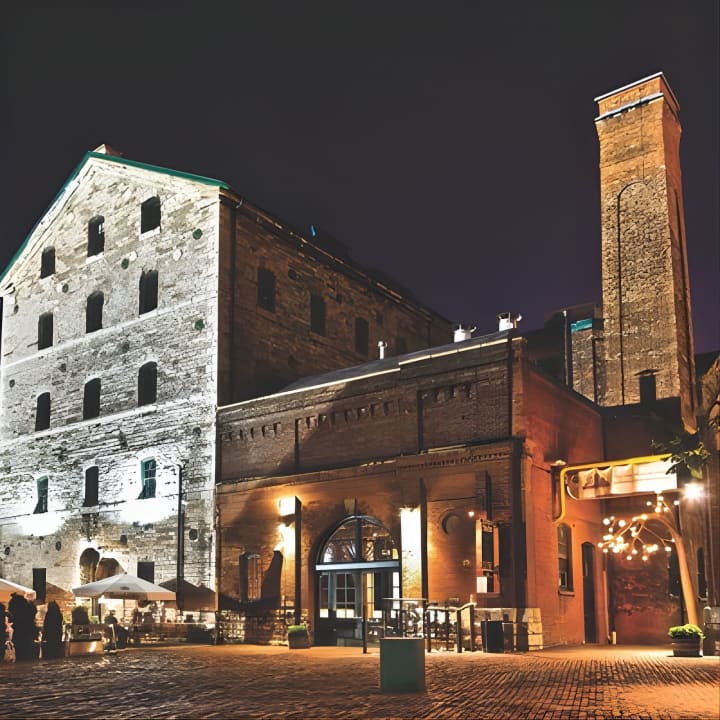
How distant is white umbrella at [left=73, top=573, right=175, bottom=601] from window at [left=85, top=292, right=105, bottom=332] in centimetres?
1021

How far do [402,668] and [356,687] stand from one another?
44.7 inches

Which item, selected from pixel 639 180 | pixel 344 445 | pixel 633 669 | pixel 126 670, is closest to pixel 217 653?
pixel 126 670

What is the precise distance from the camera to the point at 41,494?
31312 mm

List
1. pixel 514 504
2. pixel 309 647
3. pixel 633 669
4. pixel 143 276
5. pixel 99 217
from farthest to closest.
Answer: pixel 99 217 → pixel 143 276 → pixel 309 647 → pixel 514 504 → pixel 633 669

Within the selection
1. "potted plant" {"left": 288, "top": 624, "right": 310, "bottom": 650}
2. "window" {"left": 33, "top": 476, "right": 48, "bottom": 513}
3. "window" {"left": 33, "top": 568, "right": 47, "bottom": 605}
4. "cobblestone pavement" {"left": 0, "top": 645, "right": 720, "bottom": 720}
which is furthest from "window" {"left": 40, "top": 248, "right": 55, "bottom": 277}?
"cobblestone pavement" {"left": 0, "top": 645, "right": 720, "bottom": 720}

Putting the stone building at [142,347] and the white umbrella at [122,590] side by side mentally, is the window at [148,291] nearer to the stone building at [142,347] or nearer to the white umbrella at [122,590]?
the stone building at [142,347]

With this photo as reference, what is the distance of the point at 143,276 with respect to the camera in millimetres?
29266

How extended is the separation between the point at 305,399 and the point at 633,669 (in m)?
11.6

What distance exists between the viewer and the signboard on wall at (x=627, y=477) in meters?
21.0

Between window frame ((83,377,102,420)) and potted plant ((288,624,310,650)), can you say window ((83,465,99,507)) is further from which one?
potted plant ((288,624,310,650))

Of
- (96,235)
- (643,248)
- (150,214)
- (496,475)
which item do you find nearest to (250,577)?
(496,475)

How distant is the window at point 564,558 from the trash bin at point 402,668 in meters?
10.4

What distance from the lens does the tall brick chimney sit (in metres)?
28.0

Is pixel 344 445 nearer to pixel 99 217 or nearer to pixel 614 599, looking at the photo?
pixel 614 599
